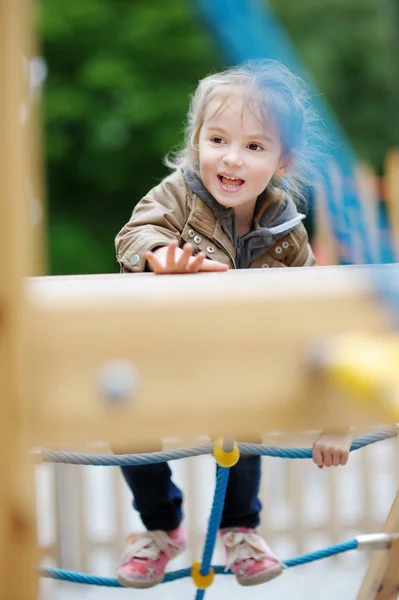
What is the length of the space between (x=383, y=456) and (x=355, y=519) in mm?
836

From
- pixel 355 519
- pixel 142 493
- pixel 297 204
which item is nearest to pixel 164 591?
pixel 355 519

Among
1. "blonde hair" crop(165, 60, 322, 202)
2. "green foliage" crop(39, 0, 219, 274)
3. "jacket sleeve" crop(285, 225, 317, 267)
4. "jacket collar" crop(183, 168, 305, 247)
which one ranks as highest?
"green foliage" crop(39, 0, 219, 274)

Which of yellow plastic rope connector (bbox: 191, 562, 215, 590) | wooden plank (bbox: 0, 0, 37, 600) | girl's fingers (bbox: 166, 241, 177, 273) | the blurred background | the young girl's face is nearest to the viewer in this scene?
wooden plank (bbox: 0, 0, 37, 600)

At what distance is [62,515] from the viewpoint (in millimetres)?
2082

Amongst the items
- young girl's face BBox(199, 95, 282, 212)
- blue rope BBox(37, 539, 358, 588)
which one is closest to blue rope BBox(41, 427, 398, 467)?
blue rope BBox(37, 539, 358, 588)

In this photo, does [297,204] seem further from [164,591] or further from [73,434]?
[164,591]

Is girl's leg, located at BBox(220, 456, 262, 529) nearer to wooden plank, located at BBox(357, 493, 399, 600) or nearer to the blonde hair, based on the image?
wooden plank, located at BBox(357, 493, 399, 600)

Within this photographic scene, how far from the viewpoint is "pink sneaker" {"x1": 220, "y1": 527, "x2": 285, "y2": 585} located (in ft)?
3.96

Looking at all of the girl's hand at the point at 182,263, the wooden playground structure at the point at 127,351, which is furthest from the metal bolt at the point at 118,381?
the girl's hand at the point at 182,263

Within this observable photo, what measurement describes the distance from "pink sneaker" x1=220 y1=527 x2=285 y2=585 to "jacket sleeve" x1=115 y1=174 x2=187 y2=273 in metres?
0.44

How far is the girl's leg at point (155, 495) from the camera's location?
125 centimetres

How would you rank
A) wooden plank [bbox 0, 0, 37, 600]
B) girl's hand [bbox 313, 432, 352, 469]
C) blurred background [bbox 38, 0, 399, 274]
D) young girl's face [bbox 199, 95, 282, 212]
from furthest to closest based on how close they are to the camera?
1. blurred background [bbox 38, 0, 399, 274]
2. young girl's face [bbox 199, 95, 282, 212]
3. girl's hand [bbox 313, 432, 352, 469]
4. wooden plank [bbox 0, 0, 37, 600]

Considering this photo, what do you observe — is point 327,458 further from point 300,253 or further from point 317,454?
point 300,253

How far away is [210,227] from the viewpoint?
1.14m
